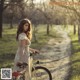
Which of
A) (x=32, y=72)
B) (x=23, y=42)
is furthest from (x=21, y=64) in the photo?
(x=32, y=72)

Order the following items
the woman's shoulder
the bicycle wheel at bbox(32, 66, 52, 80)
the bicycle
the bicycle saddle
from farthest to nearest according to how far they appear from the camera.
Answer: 1. the bicycle wheel at bbox(32, 66, 52, 80)
2. the woman's shoulder
3. the bicycle saddle
4. the bicycle

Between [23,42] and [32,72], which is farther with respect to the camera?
[32,72]

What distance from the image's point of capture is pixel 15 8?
26094mm

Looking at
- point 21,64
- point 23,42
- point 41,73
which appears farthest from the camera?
point 41,73

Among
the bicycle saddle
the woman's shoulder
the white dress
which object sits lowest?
the bicycle saddle

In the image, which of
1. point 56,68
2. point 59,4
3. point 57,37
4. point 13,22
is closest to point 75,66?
point 56,68

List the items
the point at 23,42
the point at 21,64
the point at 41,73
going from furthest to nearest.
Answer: the point at 41,73 → the point at 23,42 → the point at 21,64

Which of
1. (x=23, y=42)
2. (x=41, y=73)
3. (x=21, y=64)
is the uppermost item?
(x=23, y=42)

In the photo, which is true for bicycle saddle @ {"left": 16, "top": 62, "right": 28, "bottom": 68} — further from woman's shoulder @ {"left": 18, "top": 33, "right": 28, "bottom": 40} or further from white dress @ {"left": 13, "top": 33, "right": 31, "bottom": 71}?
woman's shoulder @ {"left": 18, "top": 33, "right": 28, "bottom": 40}

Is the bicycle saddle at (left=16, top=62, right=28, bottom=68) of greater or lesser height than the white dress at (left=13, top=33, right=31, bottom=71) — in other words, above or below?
below

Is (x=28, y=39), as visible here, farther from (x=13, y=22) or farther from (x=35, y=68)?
(x=13, y=22)

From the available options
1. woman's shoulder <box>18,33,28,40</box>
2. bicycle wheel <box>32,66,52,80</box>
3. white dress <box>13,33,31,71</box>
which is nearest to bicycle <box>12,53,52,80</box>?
bicycle wheel <box>32,66,52,80</box>

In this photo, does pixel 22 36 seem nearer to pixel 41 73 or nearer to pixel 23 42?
pixel 23 42

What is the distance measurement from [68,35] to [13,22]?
519cm
